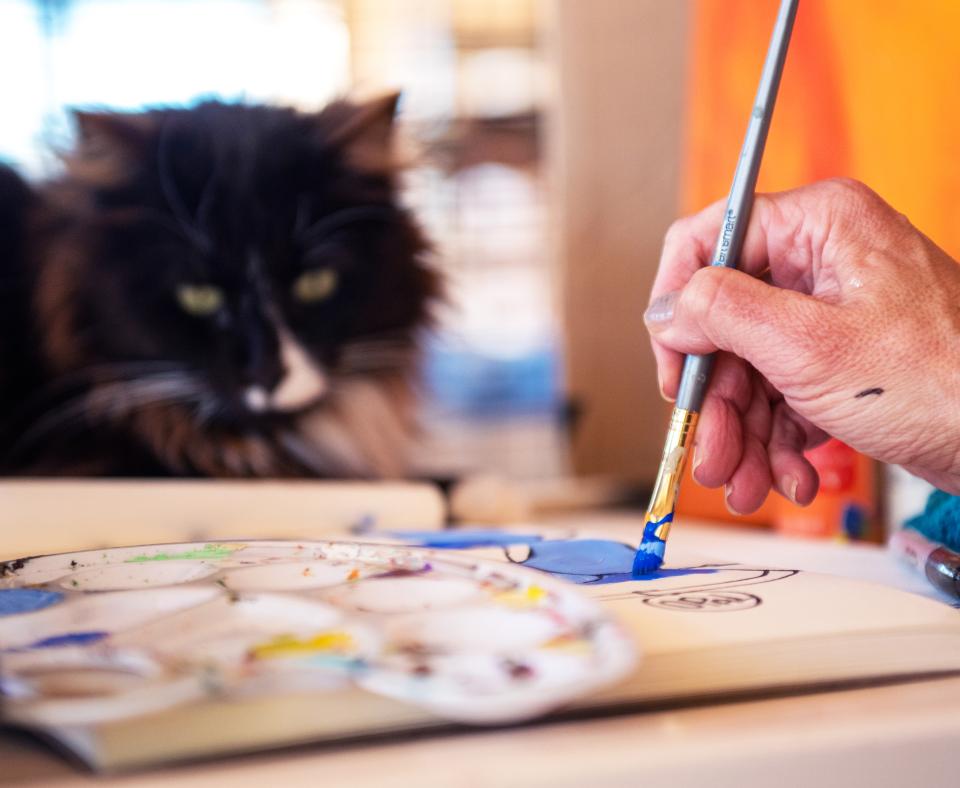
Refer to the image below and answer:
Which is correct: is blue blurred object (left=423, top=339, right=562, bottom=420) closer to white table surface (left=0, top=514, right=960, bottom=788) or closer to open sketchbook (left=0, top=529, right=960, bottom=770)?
open sketchbook (left=0, top=529, right=960, bottom=770)

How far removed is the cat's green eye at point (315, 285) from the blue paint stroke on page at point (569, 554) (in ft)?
1.29

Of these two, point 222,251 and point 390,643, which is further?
point 222,251

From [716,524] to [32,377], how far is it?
0.76m

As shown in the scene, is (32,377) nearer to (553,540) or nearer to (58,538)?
(58,538)

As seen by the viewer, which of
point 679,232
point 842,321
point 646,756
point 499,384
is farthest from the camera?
point 499,384

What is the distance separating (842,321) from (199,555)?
0.37m

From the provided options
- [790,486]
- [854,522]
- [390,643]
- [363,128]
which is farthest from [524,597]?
[363,128]

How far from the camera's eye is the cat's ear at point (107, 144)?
943mm

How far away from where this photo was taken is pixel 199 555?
0.47m

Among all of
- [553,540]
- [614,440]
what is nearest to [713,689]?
[553,540]

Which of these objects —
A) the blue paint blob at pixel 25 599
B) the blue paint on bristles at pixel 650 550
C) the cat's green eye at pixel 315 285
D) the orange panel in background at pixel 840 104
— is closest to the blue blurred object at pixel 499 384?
the cat's green eye at pixel 315 285

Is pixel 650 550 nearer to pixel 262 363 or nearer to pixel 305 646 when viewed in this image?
pixel 305 646

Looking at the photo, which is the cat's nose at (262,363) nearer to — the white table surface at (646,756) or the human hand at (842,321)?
the human hand at (842,321)

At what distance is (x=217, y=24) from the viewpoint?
134 centimetres
